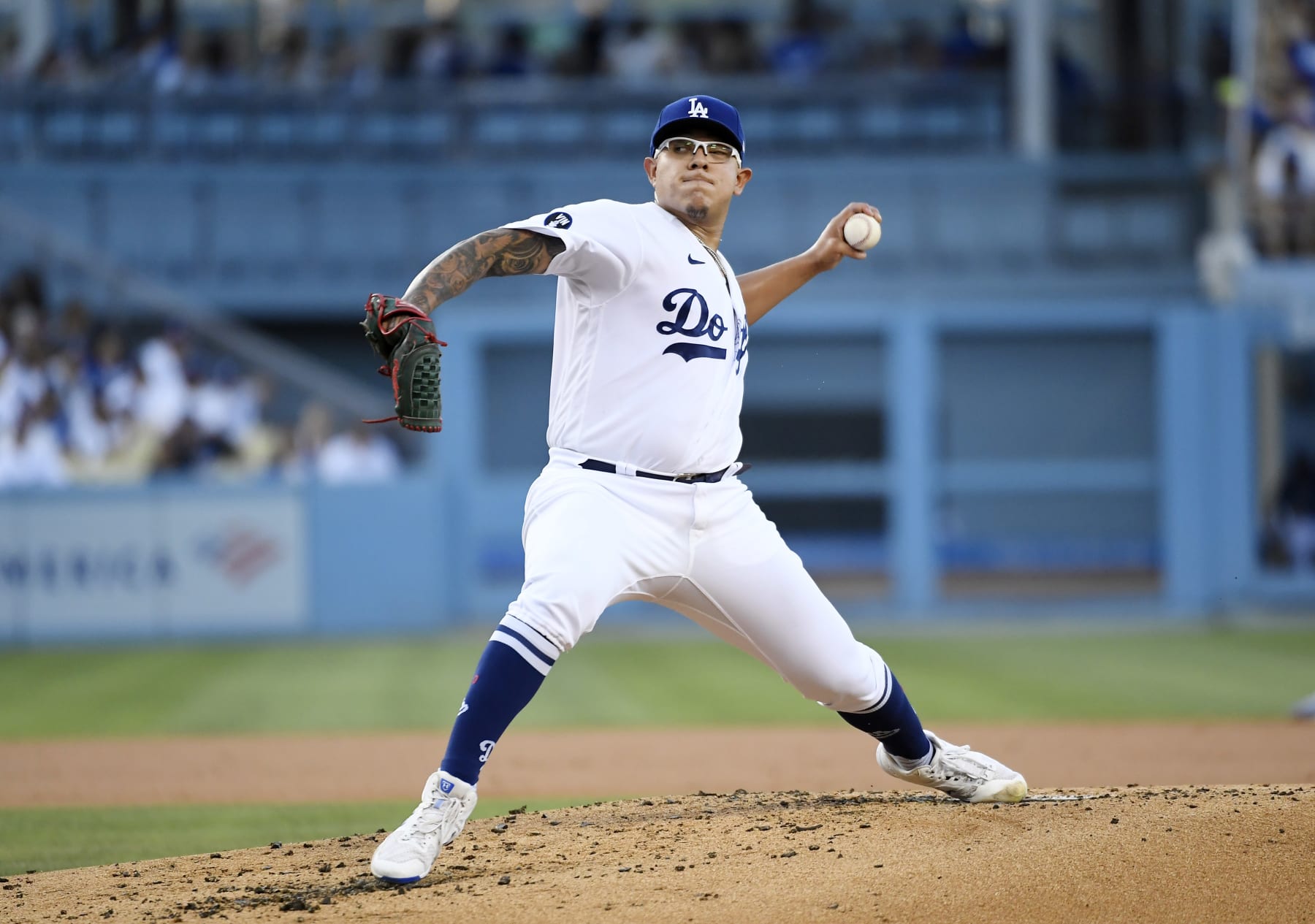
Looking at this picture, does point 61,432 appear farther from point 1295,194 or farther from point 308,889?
point 1295,194

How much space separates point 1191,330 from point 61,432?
10198 mm

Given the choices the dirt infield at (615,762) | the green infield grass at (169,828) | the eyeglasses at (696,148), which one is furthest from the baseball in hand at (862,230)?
the green infield grass at (169,828)

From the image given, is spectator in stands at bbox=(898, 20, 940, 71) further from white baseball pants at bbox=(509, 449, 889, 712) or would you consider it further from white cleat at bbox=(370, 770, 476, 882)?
white cleat at bbox=(370, 770, 476, 882)

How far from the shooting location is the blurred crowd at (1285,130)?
1537cm

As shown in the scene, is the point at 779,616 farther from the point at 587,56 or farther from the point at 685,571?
the point at 587,56

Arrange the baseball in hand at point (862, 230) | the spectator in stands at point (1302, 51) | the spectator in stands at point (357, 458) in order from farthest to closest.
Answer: the spectator in stands at point (1302, 51)
the spectator in stands at point (357, 458)
the baseball in hand at point (862, 230)

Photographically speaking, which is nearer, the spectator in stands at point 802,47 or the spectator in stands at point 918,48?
the spectator in stands at point 918,48

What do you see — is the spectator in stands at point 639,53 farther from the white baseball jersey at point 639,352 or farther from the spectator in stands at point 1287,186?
the white baseball jersey at point 639,352

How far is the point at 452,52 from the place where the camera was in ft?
62.7

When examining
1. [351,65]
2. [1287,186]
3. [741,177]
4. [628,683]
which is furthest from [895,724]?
[351,65]

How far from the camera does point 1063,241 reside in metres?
17.3

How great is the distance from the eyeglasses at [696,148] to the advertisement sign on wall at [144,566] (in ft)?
31.1

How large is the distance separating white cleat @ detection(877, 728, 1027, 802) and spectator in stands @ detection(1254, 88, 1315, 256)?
40.5 feet

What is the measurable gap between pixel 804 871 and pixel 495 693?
914 millimetres
